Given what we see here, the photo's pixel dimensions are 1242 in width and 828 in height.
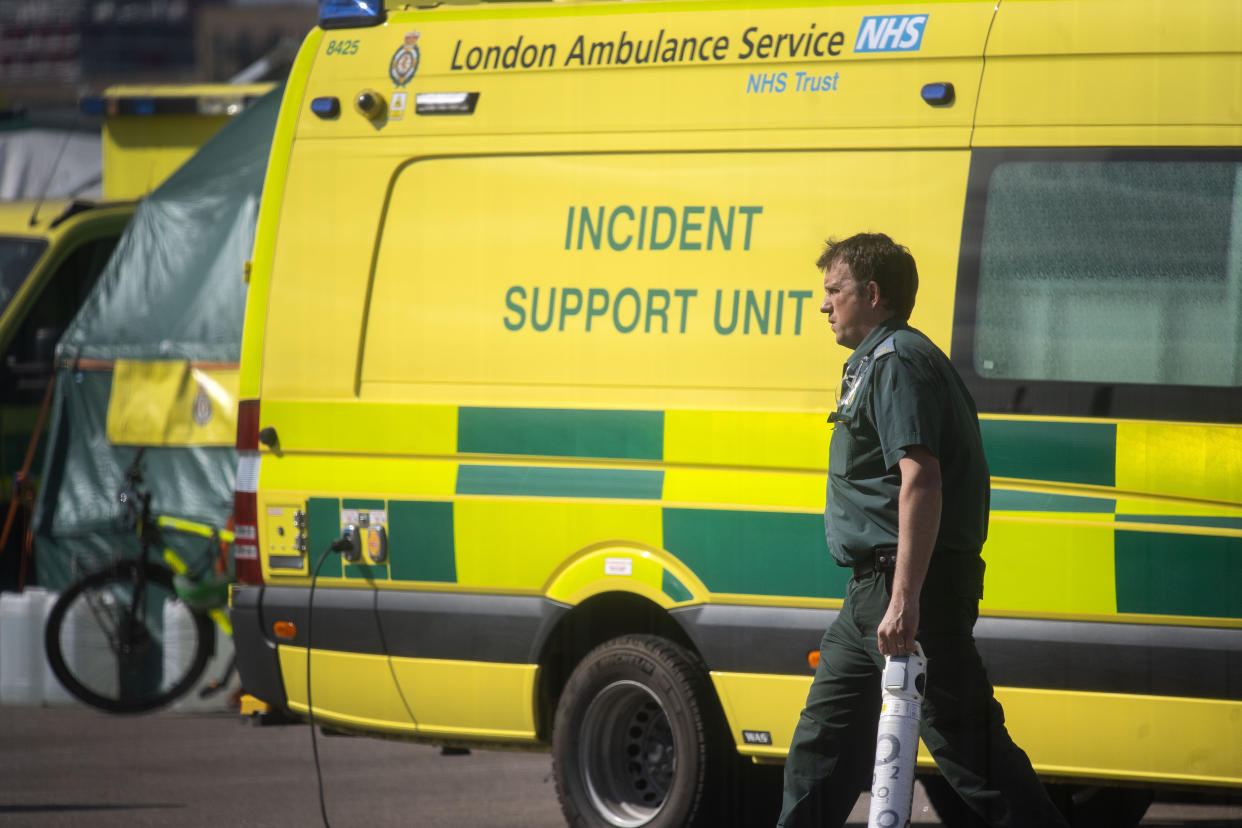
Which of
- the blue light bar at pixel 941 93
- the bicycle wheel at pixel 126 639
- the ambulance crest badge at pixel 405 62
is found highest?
the ambulance crest badge at pixel 405 62

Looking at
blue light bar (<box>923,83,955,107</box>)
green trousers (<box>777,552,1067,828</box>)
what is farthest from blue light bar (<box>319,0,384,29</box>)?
green trousers (<box>777,552,1067,828</box>)

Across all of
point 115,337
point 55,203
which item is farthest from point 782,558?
point 55,203

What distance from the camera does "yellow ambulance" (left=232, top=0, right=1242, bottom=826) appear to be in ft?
16.9

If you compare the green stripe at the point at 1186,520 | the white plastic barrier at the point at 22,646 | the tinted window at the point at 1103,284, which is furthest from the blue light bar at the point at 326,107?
the white plastic barrier at the point at 22,646

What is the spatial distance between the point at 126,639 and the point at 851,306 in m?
6.31

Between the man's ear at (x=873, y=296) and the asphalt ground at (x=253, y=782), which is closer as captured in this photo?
the man's ear at (x=873, y=296)

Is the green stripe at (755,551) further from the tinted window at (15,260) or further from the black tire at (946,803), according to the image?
the tinted window at (15,260)

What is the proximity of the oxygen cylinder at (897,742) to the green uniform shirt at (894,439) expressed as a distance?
A: 1.01 feet

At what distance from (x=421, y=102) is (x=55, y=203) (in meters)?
6.02

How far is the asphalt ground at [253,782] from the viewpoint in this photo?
22.6ft

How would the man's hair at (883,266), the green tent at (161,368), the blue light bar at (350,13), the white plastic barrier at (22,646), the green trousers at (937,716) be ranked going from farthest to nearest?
the white plastic barrier at (22,646) → the green tent at (161,368) → the blue light bar at (350,13) → the man's hair at (883,266) → the green trousers at (937,716)

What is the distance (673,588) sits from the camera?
5668 mm

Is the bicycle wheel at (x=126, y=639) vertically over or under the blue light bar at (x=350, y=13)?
under

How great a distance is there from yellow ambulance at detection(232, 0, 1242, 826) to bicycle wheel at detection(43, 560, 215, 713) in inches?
138
